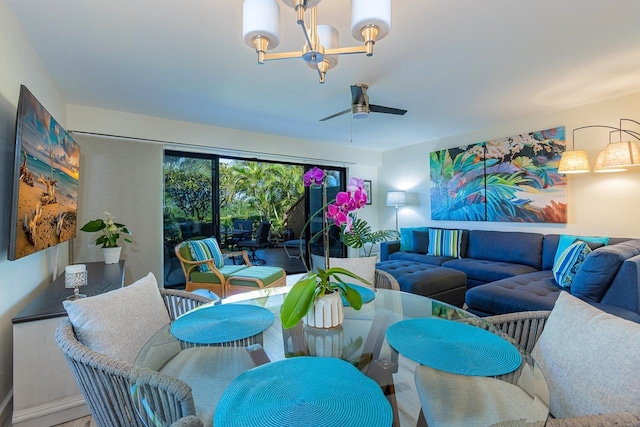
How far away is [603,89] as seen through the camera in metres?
A: 3.04

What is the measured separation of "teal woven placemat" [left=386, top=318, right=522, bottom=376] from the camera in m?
0.99

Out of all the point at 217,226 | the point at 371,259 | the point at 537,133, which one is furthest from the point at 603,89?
the point at 217,226

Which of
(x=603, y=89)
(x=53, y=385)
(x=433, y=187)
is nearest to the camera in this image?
(x=53, y=385)

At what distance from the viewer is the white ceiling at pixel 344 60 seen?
71.0 inches

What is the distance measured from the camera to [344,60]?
2361mm

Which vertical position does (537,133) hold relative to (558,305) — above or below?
above

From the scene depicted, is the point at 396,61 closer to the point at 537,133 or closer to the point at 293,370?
the point at 293,370

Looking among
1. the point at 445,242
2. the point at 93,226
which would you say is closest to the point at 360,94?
the point at 445,242

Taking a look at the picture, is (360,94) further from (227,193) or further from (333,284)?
(227,193)

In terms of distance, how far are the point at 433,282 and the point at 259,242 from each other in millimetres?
2989

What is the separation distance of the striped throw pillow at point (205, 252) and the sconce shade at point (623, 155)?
4.27m

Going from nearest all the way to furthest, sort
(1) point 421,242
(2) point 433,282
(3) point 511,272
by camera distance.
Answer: (2) point 433,282 < (3) point 511,272 < (1) point 421,242

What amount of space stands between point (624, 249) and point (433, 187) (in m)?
2.80

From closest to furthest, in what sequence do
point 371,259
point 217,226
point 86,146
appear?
point 371,259 < point 86,146 < point 217,226
